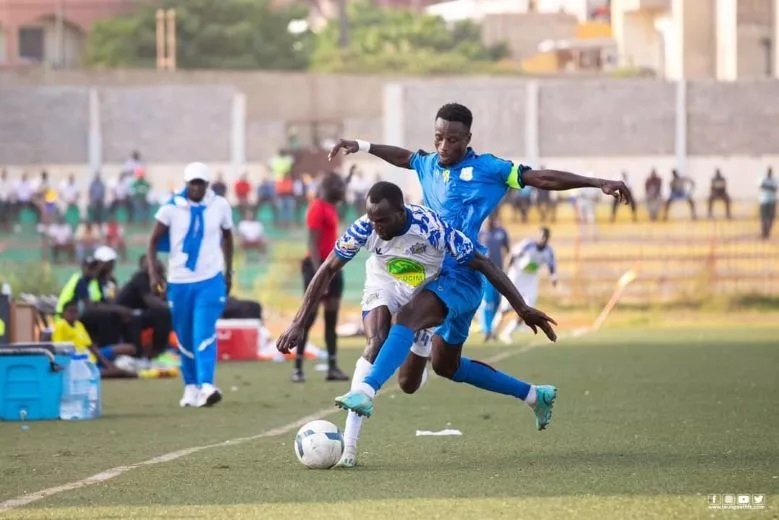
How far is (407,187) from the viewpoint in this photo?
50.8 metres

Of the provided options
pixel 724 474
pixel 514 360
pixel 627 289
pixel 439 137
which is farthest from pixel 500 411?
pixel 627 289

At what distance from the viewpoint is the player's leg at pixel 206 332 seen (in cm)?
1488

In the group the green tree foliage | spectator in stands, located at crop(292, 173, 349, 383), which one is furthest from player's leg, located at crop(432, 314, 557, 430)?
the green tree foliage

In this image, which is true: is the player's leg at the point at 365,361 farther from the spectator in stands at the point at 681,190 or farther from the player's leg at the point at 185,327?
the spectator in stands at the point at 681,190

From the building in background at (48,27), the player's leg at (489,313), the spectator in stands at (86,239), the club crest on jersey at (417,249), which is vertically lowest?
the player's leg at (489,313)

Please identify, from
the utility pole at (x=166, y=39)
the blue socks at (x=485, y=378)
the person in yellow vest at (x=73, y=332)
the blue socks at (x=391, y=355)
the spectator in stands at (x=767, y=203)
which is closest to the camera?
the blue socks at (x=391, y=355)

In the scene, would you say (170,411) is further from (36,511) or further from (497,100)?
(497,100)

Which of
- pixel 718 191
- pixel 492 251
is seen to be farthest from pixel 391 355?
pixel 718 191

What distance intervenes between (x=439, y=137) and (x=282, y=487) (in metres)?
2.68

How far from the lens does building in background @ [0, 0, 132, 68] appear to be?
9962 centimetres

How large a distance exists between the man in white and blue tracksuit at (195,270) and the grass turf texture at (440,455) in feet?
1.53

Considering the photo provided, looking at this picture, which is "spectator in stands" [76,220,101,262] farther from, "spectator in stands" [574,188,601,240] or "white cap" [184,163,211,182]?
"white cap" [184,163,211,182]

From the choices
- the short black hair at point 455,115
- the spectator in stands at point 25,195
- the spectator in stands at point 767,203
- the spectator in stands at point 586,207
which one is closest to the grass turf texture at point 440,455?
the short black hair at point 455,115

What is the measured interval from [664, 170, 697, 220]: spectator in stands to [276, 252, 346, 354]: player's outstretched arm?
3511cm
